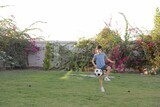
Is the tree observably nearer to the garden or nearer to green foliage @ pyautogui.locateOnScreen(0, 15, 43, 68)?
the garden

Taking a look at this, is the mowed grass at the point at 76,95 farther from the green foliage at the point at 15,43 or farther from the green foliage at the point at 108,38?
the green foliage at the point at 15,43

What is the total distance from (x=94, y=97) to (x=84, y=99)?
42 centimetres

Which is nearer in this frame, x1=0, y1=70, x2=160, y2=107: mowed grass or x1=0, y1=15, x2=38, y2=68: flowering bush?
x1=0, y1=70, x2=160, y2=107: mowed grass

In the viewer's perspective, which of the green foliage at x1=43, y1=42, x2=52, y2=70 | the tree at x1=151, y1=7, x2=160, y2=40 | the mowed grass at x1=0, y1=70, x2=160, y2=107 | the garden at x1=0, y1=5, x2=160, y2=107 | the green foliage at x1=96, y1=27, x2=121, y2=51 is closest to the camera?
the mowed grass at x1=0, y1=70, x2=160, y2=107

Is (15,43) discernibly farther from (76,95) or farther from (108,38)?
(76,95)

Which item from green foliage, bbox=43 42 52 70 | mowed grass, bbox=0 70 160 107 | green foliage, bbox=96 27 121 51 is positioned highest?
green foliage, bbox=96 27 121 51

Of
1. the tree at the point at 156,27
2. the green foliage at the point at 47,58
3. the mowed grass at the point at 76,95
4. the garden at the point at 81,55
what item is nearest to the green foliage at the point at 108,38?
the garden at the point at 81,55

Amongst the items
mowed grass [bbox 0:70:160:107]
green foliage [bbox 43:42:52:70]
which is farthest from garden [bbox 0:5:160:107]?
mowed grass [bbox 0:70:160:107]

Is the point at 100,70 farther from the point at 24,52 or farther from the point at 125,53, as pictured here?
the point at 24,52

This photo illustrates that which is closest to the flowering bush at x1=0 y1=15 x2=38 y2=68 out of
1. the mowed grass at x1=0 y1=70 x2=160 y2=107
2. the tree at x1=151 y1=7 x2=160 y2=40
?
the tree at x1=151 y1=7 x2=160 y2=40

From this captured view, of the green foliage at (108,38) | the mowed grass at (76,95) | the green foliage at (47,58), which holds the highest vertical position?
the green foliage at (108,38)

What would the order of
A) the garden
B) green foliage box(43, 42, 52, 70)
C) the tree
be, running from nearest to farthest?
the garden, the tree, green foliage box(43, 42, 52, 70)

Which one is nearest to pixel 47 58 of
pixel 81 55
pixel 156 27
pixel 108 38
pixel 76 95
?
pixel 81 55

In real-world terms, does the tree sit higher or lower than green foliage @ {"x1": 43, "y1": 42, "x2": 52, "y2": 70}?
higher
